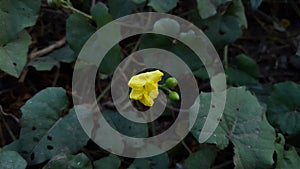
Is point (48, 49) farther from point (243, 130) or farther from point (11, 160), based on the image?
point (243, 130)

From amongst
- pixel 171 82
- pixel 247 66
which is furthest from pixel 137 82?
pixel 247 66

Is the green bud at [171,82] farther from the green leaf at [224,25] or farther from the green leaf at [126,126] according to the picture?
the green leaf at [224,25]

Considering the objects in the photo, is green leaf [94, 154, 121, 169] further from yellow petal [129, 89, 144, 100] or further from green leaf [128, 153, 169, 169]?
yellow petal [129, 89, 144, 100]

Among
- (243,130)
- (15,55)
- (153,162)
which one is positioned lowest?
(153,162)

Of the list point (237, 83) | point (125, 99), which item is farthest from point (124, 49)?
point (237, 83)

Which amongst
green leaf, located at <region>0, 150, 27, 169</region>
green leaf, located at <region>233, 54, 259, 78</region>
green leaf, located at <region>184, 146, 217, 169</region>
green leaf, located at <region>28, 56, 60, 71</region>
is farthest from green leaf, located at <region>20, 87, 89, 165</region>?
green leaf, located at <region>233, 54, 259, 78</region>

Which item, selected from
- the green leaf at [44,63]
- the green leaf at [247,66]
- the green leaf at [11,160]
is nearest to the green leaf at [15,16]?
the green leaf at [44,63]
